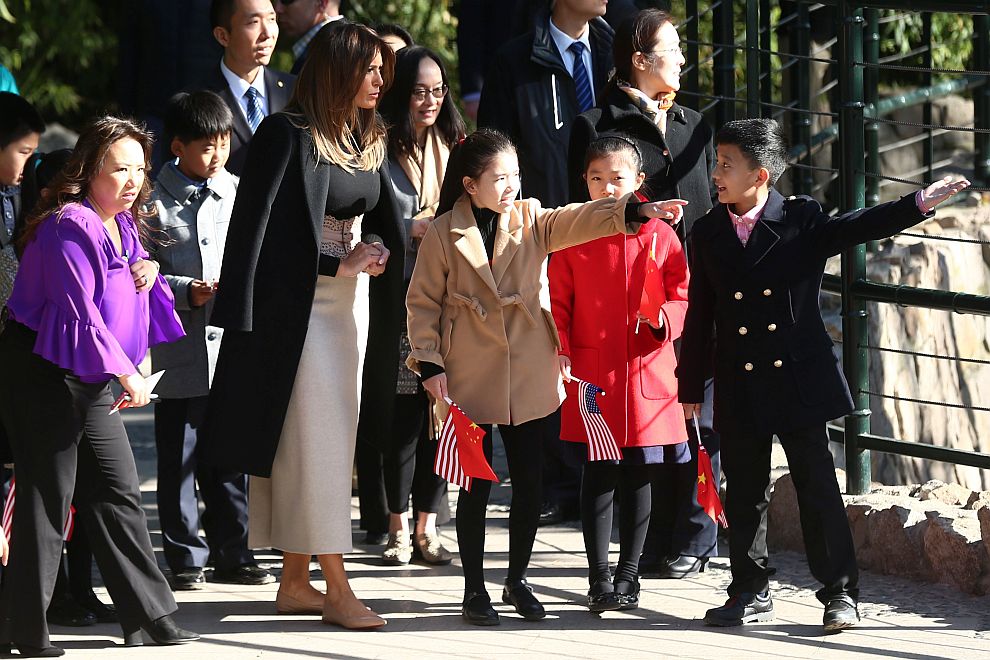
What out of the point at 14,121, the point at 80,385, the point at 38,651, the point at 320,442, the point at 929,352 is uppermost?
the point at 14,121

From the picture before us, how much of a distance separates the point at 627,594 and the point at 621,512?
28 cm

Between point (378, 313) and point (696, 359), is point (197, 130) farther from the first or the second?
point (696, 359)

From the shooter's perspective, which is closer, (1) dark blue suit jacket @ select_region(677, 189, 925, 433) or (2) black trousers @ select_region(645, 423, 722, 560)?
(1) dark blue suit jacket @ select_region(677, 189, 925, 433)

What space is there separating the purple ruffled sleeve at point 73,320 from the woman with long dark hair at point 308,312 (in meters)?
0.44

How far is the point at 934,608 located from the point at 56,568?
2.55 metres

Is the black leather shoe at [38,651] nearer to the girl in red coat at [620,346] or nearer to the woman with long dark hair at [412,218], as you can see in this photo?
the woman with long dark hair at [412,218]

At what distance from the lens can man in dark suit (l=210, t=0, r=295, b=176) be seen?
569 cm

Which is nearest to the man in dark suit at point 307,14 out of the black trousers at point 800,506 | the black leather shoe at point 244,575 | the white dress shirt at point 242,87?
the white dress shirt at point 242,87

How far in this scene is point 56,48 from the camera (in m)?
10.6

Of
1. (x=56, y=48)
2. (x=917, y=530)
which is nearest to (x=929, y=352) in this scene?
(x=917, y=530)

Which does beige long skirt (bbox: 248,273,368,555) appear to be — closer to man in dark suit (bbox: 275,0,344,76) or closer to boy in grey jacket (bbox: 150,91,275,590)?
boy in grey jacket (bbox: 150,91,275,590)

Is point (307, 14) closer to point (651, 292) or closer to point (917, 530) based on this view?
point (651, 292)

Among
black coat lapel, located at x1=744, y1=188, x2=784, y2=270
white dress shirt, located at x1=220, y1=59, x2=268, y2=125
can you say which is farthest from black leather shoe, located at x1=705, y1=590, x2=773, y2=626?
white dress shirt, located at x1=220, y1=59, x2=268, y2=125

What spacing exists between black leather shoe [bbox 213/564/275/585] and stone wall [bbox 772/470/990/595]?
5.71 ft
